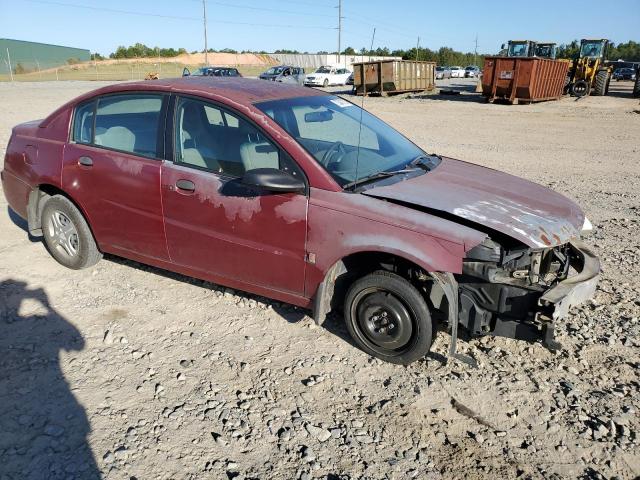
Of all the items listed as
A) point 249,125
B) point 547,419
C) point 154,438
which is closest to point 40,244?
point 249,125

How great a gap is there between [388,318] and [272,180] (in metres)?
1.18

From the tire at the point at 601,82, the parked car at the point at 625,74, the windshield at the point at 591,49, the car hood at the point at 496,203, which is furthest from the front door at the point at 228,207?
the parked car at the point at 625,74

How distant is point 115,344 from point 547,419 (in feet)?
9.36

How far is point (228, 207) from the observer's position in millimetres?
3719

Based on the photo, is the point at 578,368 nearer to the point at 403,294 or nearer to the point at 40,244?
the point at 403,294

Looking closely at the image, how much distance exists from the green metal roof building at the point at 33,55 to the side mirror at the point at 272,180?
57.5 m

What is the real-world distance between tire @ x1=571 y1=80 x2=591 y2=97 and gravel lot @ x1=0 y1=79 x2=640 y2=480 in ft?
86.8

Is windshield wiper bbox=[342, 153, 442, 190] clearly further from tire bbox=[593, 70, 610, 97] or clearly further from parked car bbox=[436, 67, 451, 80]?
parked car bbox=[436, 67, 451, 80]

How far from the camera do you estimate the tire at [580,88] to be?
27.6 meters

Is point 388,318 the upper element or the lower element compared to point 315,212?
lower

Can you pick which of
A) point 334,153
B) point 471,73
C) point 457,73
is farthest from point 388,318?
point 471,73

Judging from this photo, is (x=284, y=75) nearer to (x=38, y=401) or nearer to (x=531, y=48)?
(x=531, y=48)

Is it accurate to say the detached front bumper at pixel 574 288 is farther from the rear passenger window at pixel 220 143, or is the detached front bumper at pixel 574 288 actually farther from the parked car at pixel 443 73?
the parked car at pixel 443 73

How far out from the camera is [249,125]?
3709 mm
